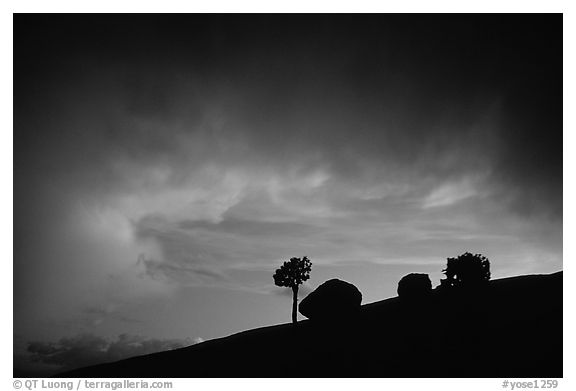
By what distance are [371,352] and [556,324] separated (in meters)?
16.5

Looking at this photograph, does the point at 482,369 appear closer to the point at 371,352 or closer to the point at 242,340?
the point at 371,352

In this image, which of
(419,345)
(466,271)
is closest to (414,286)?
(466,271)

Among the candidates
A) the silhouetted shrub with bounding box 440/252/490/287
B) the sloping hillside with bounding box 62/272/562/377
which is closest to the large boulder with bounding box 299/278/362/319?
the sloping hillside with bounding box 62/272/562/377

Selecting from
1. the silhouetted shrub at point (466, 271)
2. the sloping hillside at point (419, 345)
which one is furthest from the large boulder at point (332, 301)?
the silhouetted shrub at point (466, 271)

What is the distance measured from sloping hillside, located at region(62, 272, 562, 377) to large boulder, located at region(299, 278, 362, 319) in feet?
4.59

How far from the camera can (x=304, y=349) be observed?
1594 inches

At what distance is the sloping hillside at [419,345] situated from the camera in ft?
90.4

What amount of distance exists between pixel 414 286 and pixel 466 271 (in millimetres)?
12087

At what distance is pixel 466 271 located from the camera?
65250mm

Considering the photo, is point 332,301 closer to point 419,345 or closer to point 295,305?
point 295,305
